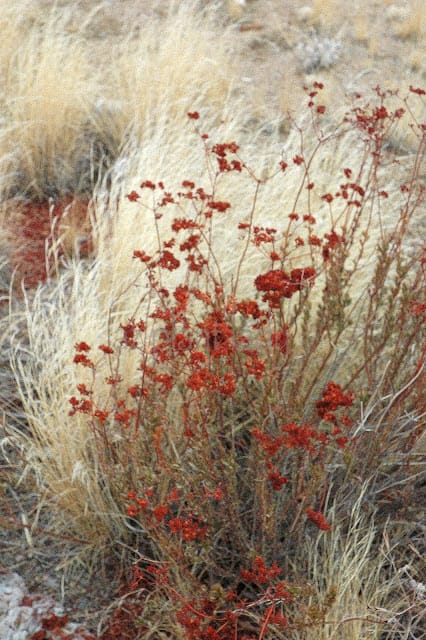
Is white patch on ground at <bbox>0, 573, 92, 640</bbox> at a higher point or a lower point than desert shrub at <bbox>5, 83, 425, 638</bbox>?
lower

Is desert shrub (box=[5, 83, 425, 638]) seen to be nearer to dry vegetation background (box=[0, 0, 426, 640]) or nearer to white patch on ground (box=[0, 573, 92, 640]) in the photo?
dry vegetation background (box=[0, 0, 426, 640])

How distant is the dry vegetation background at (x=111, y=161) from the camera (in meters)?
2.27

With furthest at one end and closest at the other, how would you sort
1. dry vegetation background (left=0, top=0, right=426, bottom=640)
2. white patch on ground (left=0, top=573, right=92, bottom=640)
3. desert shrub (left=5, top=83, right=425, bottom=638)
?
dry vegetation background (left=0, top=0, right=426, bottom=640)
white patch on ground (left=0, top=573, right=92, bottom=640)
desert shrub (left=5, top=83, right=425, bottom=638)

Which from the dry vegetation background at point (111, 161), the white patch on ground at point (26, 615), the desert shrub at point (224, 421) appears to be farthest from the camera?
the dry vegetation background at point (111, 161)

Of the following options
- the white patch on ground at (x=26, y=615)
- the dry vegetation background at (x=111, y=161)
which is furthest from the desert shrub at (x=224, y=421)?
the white patch on ground at (x=26, y=615)

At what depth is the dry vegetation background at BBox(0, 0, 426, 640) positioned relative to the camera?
2268 millimetres

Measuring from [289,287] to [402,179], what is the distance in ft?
11.0

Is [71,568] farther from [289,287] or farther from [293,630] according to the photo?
[289,287]

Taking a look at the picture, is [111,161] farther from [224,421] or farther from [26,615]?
[26,615]

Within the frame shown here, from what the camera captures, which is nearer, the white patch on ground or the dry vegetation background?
the white patch on ground

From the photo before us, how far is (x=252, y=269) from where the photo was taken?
10.7 ft

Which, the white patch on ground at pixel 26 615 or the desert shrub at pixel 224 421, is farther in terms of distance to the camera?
the white patch on ground at pixel 26 615

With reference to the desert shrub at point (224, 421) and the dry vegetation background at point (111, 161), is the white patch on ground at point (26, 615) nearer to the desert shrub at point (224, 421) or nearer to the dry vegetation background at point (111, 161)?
the dry vegetation background at point (111, 161)

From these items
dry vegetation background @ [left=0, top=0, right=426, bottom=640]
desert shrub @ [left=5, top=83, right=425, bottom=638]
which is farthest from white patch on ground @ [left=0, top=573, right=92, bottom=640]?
desert shrub @ [left=5, top=83, right=425, bottom=638]
